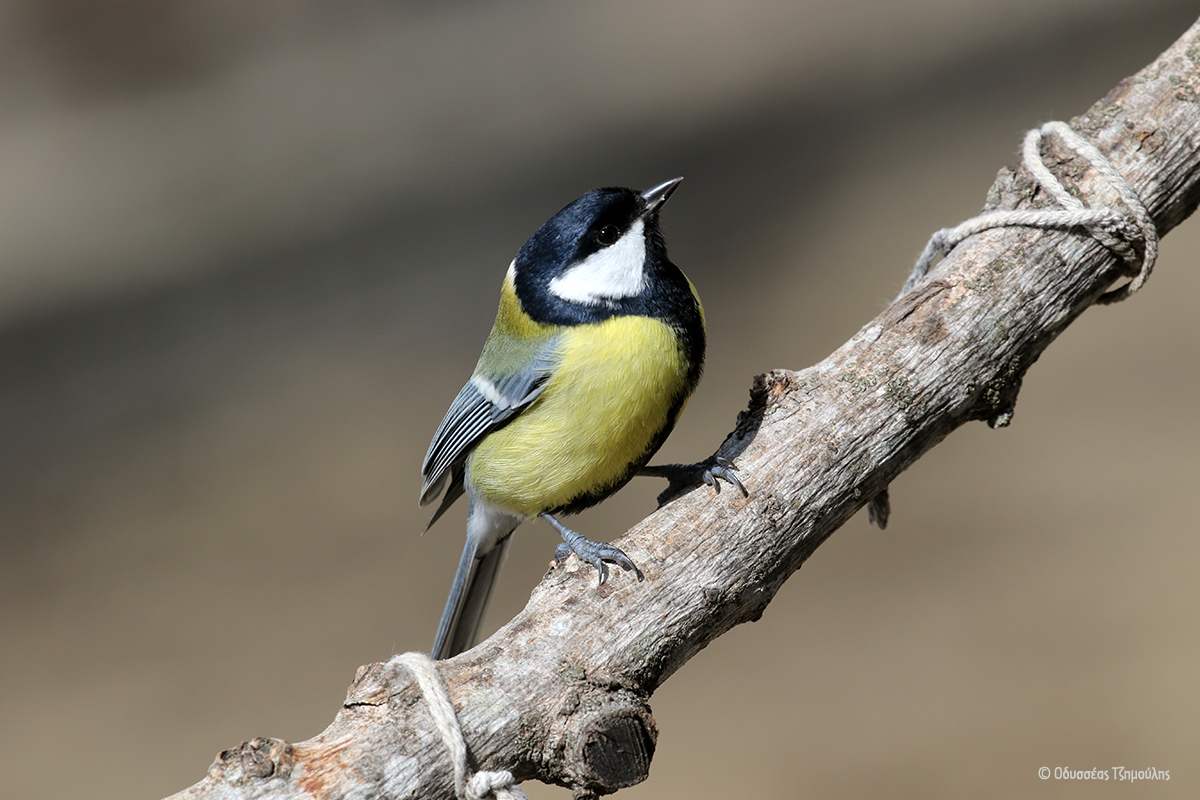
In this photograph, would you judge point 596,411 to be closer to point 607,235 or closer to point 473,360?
point 607,235

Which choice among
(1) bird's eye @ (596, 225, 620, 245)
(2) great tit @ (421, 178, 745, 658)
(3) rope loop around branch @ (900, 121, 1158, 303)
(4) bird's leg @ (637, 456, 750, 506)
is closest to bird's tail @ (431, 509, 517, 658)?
(2) great tit @ (421, 178, 745, 658)

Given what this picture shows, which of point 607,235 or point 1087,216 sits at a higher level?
point 607,235

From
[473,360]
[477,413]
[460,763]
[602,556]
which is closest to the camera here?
[460,763]

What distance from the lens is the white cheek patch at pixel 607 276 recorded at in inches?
60.7

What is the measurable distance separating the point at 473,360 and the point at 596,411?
245cm

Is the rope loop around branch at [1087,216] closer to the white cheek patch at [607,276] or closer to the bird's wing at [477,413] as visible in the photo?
the white cheek patch at [607,276]

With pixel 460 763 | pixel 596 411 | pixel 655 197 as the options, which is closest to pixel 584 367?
pixel 596 411

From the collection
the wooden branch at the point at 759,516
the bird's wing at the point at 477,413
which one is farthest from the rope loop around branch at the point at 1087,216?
the bird's wing at the point at 477,413

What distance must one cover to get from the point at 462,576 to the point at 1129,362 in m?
2.57

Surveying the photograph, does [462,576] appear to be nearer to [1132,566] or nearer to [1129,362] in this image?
[1132,566]

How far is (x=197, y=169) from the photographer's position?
4.29 meters

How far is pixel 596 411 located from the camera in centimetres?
148

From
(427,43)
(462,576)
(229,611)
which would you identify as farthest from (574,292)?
(427,43)

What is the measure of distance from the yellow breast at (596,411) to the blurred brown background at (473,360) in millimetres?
1245
